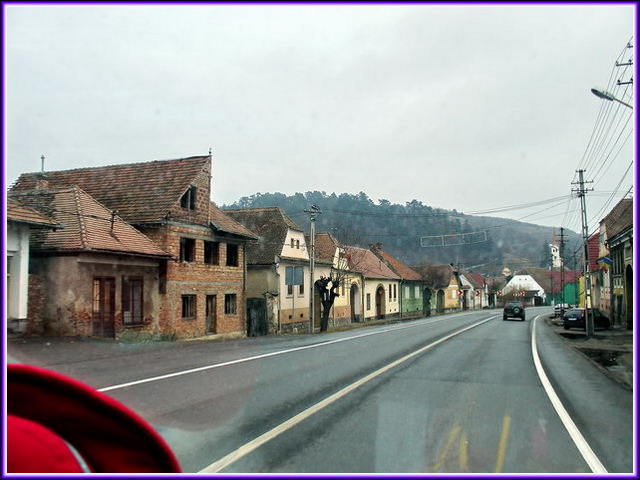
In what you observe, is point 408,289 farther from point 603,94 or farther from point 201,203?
point 603,94

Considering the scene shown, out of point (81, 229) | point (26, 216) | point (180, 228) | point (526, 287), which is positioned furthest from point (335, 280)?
point (526, 287)

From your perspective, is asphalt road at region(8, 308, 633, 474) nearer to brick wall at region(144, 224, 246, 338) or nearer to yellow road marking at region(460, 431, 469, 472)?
yellow road marking at region(460, 431, 469, 472)

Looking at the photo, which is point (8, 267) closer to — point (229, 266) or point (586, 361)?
point (229, 266)

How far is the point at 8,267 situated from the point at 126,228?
713cm

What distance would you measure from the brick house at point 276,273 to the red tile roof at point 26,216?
55.4ft

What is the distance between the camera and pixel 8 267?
53.1 feet

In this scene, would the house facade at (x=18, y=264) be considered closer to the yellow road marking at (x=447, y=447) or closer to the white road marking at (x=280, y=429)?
the white road marking at (x=280, y=429)

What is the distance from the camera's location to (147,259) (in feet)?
75.3

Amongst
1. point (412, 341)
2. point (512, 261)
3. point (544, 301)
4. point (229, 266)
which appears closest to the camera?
point (412, 341)

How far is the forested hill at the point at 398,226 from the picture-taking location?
161 feet

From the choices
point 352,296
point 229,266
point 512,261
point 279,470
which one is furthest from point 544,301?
point 279,470

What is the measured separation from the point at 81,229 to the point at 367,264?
39211 millimetres

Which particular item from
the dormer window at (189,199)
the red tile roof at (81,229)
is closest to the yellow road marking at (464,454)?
the red tile roof at (81,229)

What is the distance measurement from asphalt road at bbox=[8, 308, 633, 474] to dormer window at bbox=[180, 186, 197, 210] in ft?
33.8
